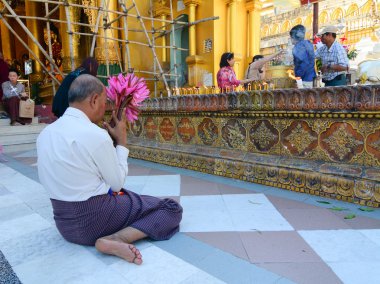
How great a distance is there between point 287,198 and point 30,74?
10946mm

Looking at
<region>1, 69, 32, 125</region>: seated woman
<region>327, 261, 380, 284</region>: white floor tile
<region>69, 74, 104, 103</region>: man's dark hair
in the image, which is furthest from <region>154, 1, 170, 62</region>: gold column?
<region>327, 261, 380, 284</region>: white floor tile

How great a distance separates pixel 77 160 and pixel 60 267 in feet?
1.85

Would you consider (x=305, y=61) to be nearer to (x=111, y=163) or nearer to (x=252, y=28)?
(x=111, y=163)

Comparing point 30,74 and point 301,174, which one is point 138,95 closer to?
point 301,174

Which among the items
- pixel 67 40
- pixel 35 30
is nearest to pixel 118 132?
pixel 67 40

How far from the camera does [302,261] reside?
1482 mm

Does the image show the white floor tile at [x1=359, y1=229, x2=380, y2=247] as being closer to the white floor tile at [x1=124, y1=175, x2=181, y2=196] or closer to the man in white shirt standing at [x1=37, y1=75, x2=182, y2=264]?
the man in white shirt standing at [x1=37, y1=75, x2=182, y2=264]

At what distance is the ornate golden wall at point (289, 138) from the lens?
7.34 ft

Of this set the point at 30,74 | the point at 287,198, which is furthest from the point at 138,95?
the point at 30,74

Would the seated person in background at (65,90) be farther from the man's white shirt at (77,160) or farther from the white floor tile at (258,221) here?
the white floor tile at (258,221)

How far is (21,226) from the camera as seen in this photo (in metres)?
2.04

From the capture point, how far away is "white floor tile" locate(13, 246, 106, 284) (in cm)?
138

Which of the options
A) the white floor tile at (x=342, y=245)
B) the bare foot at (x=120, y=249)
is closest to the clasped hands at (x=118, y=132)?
the bare foot at (x=120, y=249)

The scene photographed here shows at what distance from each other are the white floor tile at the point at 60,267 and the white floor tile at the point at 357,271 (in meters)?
1.15
